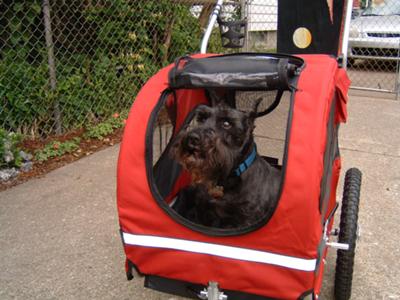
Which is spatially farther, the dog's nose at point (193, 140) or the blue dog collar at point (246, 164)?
the blue dog collar at point (246, 164)

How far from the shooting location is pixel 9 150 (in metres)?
4.08

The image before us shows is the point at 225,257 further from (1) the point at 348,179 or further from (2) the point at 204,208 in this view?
(1) the point at 348,179

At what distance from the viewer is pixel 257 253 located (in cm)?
180

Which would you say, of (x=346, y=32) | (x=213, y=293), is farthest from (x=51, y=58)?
(x=213, y=293)

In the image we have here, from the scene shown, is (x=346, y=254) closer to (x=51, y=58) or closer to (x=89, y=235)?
(x=89, y=235)

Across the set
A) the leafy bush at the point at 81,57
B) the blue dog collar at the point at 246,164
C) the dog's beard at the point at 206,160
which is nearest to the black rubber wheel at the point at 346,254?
the blue dog collar at the point at 246,164

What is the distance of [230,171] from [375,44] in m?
7.50

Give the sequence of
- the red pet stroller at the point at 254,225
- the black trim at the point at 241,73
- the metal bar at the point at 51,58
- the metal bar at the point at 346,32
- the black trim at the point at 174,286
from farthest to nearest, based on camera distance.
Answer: the metal bar at the point at 51,58
the metal bar at the point at 346,32
the black trim at the point at 174,286
the black trim at the point at 241,73
the red pet stroller at the point at 254,225

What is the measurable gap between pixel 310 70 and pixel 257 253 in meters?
0.80

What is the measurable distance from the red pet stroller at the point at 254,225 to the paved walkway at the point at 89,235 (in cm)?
51

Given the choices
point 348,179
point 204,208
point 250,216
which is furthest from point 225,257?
point 348,179

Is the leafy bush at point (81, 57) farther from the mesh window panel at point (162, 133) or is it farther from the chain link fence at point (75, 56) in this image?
the mesh window panel at point (162, 133)

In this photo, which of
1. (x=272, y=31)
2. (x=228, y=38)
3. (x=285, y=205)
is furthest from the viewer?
(x=272, y=31)

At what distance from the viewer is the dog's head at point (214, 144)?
201 cm
